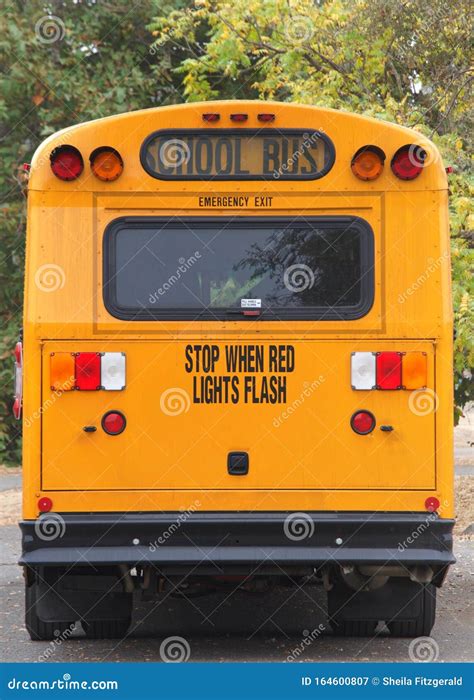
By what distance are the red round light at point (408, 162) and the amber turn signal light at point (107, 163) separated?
4.80 feet

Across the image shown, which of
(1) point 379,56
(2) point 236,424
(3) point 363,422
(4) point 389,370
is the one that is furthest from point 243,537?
(1) point 379,56

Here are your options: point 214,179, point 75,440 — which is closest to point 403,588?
point 75,440

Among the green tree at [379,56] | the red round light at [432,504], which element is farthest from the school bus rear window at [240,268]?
the green tree at [379,56]

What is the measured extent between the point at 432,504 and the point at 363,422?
0.55 metres

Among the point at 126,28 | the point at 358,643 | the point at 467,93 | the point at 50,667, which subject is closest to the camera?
the point at 50,667

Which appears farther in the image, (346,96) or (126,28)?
(126,28)

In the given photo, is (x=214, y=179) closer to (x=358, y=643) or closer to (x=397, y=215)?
(x=397, y=215)

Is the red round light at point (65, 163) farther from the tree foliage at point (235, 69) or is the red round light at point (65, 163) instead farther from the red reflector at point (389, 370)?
the tree foliage at point (235, 69)

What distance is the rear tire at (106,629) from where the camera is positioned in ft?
23.8

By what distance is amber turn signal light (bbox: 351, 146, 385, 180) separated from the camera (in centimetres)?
654

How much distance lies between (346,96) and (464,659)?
8.18 meters

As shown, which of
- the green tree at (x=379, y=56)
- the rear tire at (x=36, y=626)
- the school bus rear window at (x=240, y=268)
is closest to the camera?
the school bus rear window at (x=240, y=268)

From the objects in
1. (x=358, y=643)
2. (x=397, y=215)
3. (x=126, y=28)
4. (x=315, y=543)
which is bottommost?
(x=358, y=643)

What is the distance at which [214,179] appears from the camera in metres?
6.55
